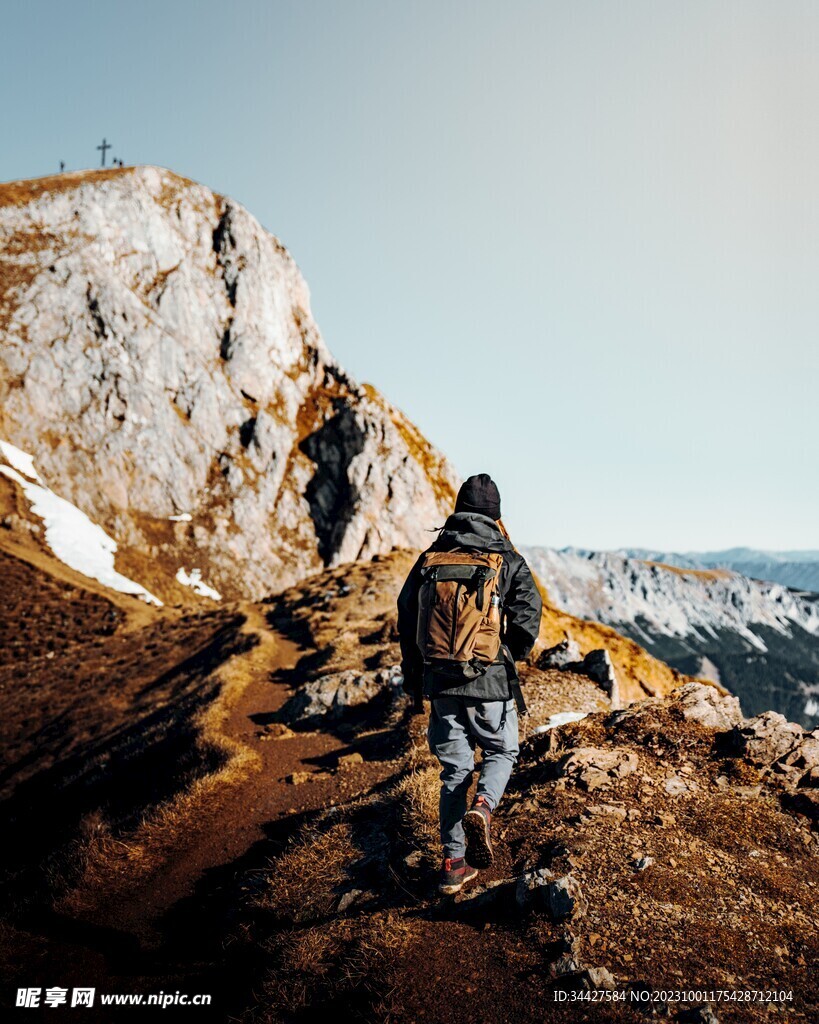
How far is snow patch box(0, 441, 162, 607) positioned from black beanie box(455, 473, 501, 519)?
65531 millimetres

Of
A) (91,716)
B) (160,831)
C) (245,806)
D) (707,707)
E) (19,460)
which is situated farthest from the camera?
(19,460)

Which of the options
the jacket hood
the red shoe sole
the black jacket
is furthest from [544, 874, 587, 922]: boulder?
the jacket hood

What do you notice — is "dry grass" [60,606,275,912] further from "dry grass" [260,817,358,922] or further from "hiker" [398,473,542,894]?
"hiker" [398,473,542,894]

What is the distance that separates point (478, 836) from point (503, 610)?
2.64 m

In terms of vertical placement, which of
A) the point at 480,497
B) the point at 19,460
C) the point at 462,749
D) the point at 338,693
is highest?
the point at 19,460

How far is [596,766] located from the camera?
1005cm

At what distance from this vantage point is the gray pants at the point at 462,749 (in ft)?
23.7

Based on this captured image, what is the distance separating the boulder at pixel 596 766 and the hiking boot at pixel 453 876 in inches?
125

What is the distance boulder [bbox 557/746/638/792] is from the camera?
970 cm

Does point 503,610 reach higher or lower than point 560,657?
higher

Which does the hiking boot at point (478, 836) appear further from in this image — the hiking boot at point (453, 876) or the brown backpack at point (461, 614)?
the brown backpack at point (461, 614)

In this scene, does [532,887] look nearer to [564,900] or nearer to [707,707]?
[564,900]

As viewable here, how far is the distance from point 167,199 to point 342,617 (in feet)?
372

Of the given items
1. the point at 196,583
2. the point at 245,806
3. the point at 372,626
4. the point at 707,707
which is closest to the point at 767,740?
the point at 707,707
